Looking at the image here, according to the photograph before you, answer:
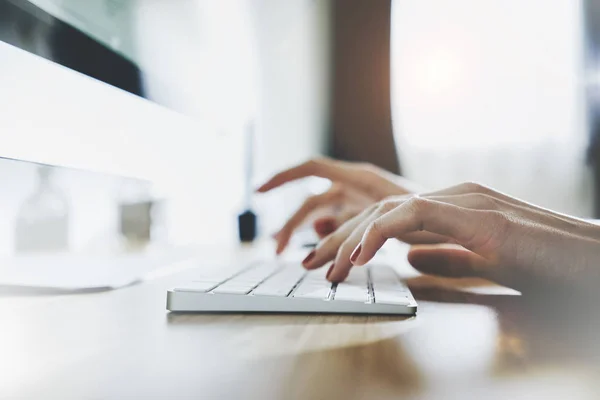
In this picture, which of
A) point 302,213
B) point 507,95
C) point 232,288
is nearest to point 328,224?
point 302,213

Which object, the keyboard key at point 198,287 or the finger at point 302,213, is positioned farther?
the finger at point 302,213

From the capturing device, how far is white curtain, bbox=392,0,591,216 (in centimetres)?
253

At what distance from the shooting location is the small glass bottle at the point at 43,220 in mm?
733

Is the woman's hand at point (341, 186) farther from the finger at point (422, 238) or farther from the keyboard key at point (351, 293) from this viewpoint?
the keyboard key at point (351, 293)

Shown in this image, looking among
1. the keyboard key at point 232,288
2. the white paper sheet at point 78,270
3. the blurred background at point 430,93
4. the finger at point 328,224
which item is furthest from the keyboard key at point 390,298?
the blurred background at point 430,93

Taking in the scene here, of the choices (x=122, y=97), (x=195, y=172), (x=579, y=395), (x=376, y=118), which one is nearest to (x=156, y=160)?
(x=122, y=97)

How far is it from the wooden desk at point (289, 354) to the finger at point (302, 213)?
1.66ft

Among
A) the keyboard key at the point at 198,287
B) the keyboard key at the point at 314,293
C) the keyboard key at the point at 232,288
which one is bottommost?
the keyboard key at the point at 314,293

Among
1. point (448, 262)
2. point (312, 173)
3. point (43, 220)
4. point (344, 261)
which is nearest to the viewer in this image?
point (344, 261)

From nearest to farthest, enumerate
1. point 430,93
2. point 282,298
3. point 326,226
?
point 282,298
point 326,226
point 430,93

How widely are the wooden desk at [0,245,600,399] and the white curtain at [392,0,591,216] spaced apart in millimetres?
2320

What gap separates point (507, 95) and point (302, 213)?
189cm

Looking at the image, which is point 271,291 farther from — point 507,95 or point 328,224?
point 507,95

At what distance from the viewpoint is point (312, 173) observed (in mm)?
1069
